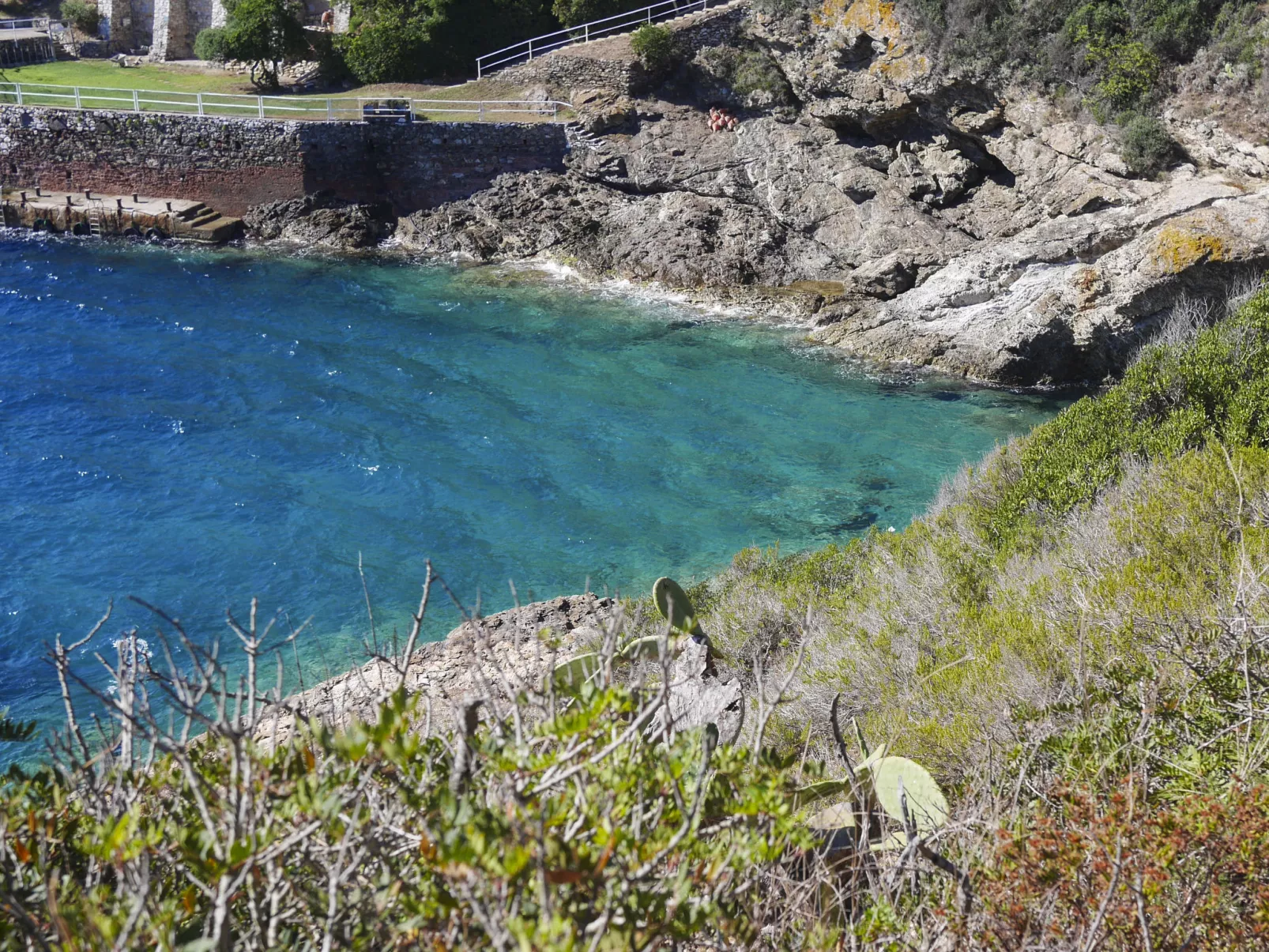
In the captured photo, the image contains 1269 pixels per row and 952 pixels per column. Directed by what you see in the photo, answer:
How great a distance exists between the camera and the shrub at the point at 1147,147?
2125 cm

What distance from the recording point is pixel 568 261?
87.5ft

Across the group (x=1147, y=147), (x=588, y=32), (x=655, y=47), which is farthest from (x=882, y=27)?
(x=588, y=32)

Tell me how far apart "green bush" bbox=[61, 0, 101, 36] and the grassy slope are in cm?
3977

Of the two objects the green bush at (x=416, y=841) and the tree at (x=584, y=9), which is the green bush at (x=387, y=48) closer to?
the tree at (x=584, y=9)

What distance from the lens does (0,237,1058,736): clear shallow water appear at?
1381 cm

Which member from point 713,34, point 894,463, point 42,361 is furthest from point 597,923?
point 713,34

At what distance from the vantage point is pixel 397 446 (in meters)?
17.9

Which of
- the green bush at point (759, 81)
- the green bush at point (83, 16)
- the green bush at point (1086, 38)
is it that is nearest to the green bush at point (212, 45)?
the green bush at point (83, 16)

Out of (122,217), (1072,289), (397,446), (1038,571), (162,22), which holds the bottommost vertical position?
(397,446)

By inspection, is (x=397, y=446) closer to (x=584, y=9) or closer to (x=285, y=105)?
(x=285, y=105)

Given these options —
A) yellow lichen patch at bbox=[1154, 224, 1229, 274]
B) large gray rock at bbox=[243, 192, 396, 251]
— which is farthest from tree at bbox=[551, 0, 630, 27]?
yellow lichen patch at bbox=[1154, 224, 1229, 274]

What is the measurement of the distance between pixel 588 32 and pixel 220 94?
11.6 meters

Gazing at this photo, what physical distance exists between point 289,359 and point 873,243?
13.6 metres

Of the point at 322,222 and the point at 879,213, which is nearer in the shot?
the point at 879,213
